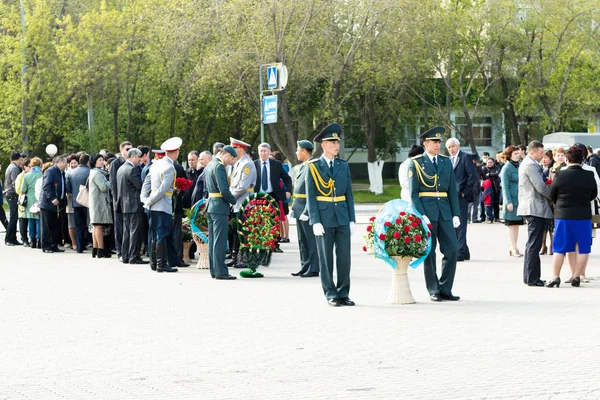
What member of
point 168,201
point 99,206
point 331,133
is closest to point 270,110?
point 99,206

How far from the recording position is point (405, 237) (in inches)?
452

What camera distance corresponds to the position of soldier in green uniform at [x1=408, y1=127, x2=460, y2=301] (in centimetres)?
1192

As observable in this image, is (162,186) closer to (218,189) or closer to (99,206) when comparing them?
(218,189)

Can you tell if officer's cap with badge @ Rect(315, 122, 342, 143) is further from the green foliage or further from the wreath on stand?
the green foliage

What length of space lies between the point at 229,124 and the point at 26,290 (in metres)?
42.5

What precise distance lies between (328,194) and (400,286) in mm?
1279

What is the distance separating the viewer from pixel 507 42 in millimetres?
49906

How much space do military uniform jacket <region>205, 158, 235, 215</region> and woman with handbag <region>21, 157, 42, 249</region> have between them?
765 cm

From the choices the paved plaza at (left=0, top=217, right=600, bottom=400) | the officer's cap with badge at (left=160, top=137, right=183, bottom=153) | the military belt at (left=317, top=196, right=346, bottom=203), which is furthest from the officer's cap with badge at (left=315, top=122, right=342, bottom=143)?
the officer's cap with badge at (left=160, top=137, right=183, bottom=153)

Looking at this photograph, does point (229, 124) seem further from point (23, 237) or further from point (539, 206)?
point (539, 206)

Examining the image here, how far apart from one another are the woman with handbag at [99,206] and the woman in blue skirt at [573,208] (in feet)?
27.8

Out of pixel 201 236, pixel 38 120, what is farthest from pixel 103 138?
pixel 201 236

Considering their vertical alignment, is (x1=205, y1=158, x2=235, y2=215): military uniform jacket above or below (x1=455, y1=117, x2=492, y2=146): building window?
below

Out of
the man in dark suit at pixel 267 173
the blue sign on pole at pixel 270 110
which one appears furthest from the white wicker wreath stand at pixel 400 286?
the blue sign on pole at pixel 270 110
